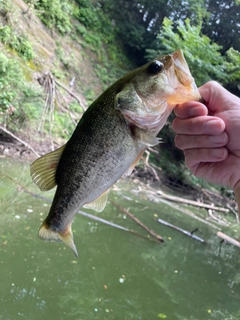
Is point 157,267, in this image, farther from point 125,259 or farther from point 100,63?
point 100,63

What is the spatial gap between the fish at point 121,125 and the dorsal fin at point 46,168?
0.03 metres

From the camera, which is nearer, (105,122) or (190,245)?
(105,122)

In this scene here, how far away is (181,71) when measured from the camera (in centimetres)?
120

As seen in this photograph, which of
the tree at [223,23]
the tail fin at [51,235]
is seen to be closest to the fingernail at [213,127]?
the tail fin at [51,235]

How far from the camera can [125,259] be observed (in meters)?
4.09

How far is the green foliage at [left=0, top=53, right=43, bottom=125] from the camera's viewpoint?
595 centimetres

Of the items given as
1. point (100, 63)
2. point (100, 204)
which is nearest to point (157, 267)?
point (100, 204)

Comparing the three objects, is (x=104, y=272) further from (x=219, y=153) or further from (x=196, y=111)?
(x=196, y=111)

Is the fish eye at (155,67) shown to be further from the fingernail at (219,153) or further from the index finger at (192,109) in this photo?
the fingernail at (219,153)

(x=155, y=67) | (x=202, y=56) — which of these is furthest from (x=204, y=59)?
(x=155, y=67)

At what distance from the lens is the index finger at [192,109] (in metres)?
1.29

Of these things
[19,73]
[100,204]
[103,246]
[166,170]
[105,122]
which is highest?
[105,122]

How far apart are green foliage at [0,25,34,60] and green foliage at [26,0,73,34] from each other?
2.25 meters

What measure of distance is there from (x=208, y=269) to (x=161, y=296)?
1.23 m
